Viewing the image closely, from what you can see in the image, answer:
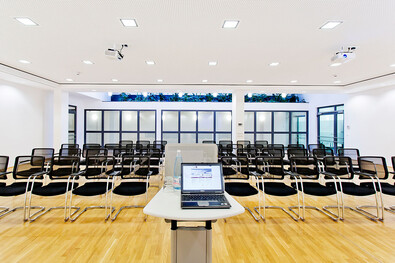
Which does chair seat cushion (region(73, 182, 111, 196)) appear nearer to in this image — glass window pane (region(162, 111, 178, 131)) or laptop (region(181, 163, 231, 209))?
laptop (region(181, 163, 231, 209))

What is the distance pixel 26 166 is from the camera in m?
3.68

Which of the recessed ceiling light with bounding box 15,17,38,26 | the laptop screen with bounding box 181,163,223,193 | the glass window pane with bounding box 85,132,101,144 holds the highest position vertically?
the recessed ceiling light with bounding box 15,17,38,26

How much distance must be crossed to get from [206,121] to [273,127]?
3553 millimetres

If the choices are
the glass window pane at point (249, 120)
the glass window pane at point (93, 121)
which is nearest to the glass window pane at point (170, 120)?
the glass window pane at point (93, 121)

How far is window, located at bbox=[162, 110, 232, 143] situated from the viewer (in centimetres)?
1046

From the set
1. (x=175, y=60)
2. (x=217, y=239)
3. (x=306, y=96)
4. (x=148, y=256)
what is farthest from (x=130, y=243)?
(x=306, y=96)

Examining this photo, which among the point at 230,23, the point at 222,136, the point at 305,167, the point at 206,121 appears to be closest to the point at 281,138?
the point at 222,136

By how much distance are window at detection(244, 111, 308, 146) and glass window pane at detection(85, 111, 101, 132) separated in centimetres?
765

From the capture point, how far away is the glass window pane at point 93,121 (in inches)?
410

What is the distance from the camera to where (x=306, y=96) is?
11.0m

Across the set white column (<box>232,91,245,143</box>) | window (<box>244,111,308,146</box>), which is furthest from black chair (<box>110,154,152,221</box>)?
window (<box>244,111,308,146</box>)

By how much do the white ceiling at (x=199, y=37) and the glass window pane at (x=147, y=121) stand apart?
417cm

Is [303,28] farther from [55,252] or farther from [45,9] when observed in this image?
[55,252]

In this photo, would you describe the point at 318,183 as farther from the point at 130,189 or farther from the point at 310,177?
the point at 130,189
